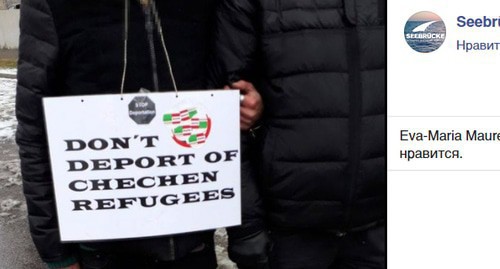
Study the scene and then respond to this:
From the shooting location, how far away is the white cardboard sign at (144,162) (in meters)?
1.56

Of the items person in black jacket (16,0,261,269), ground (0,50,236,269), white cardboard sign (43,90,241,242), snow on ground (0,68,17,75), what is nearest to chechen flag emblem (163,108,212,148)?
white cardboard sign (43,90,241,242)

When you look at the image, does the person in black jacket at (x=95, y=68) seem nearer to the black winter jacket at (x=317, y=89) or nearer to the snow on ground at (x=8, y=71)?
the black winter jacket at (x=317, y=89)

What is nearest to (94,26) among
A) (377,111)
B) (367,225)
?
(377,111)

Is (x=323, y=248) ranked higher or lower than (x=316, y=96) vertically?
lower

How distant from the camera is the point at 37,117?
1.74 m

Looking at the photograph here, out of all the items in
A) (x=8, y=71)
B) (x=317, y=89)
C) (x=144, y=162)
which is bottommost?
(x=144, y=162)

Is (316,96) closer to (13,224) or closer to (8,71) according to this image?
(13,224)

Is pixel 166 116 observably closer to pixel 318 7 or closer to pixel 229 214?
pixel 229 214

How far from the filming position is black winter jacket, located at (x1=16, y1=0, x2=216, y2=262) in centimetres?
165

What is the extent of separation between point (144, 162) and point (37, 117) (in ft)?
1.30

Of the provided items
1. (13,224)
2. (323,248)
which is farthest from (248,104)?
(13,224)

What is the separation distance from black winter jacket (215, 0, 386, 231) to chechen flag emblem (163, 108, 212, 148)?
0.77ft
